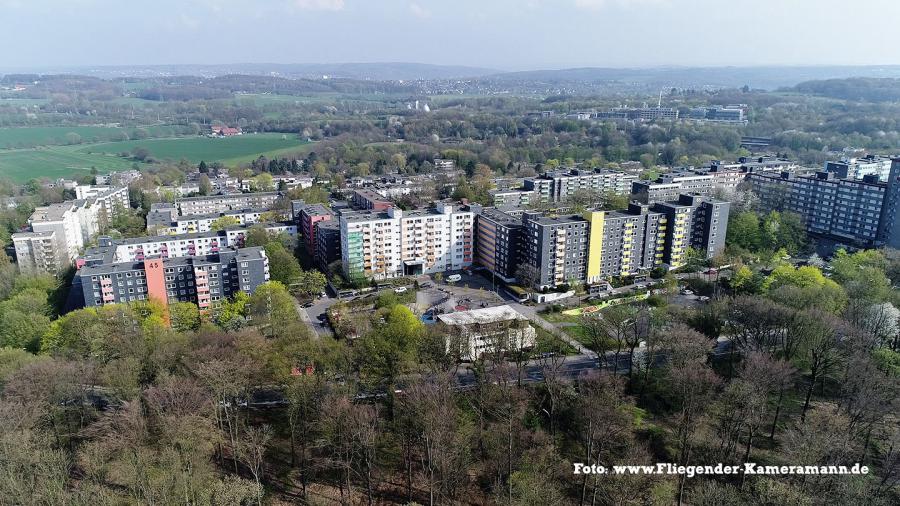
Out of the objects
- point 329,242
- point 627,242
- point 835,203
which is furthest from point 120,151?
point 835,203

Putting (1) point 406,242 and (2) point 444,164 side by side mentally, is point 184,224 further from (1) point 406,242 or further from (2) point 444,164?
(2) point 444,164

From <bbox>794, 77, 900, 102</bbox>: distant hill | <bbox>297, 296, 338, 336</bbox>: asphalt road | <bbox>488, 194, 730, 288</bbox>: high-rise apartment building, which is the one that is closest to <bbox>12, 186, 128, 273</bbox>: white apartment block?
<bbox>297, 296, 338, 336</bbox>: asphalt road

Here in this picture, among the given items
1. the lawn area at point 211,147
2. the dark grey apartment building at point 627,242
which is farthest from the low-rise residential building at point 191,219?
the lawn area at point 211,147

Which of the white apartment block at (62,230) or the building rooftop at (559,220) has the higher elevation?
the building rooftop at (559,220)

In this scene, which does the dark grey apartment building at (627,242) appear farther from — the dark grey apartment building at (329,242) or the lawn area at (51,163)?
the lawn area at (51,163)

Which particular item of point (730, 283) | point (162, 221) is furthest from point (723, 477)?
point (162, 221)

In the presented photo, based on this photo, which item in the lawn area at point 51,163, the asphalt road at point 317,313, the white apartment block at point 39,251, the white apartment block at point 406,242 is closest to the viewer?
the asphalt road at point 317,313
